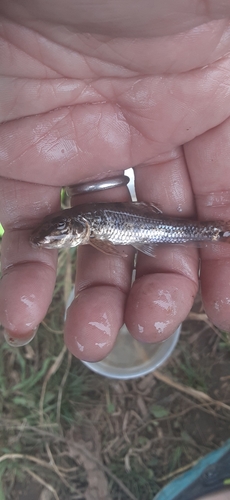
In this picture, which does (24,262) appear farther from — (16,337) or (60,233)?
(16,337)

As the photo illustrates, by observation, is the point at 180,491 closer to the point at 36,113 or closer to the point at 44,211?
the point at 44,211

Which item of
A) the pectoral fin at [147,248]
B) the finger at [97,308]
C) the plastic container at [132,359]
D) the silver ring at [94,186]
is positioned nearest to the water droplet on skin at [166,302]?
the finger at [97,308]

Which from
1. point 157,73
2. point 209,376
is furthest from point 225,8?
point 209,376

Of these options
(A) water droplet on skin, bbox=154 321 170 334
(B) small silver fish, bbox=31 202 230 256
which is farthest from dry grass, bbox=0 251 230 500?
(A) water droplet on skin, bbox=154 321 170 334

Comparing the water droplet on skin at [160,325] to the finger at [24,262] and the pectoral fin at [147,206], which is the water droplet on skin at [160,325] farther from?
the pectoral fin at [147,206]

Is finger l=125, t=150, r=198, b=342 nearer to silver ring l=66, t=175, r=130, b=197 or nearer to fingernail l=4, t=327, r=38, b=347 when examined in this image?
silver ring l=66, t=175, r=130, b=197

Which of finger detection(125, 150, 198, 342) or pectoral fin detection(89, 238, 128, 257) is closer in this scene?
finger detection(125, 150, 198, 342)
